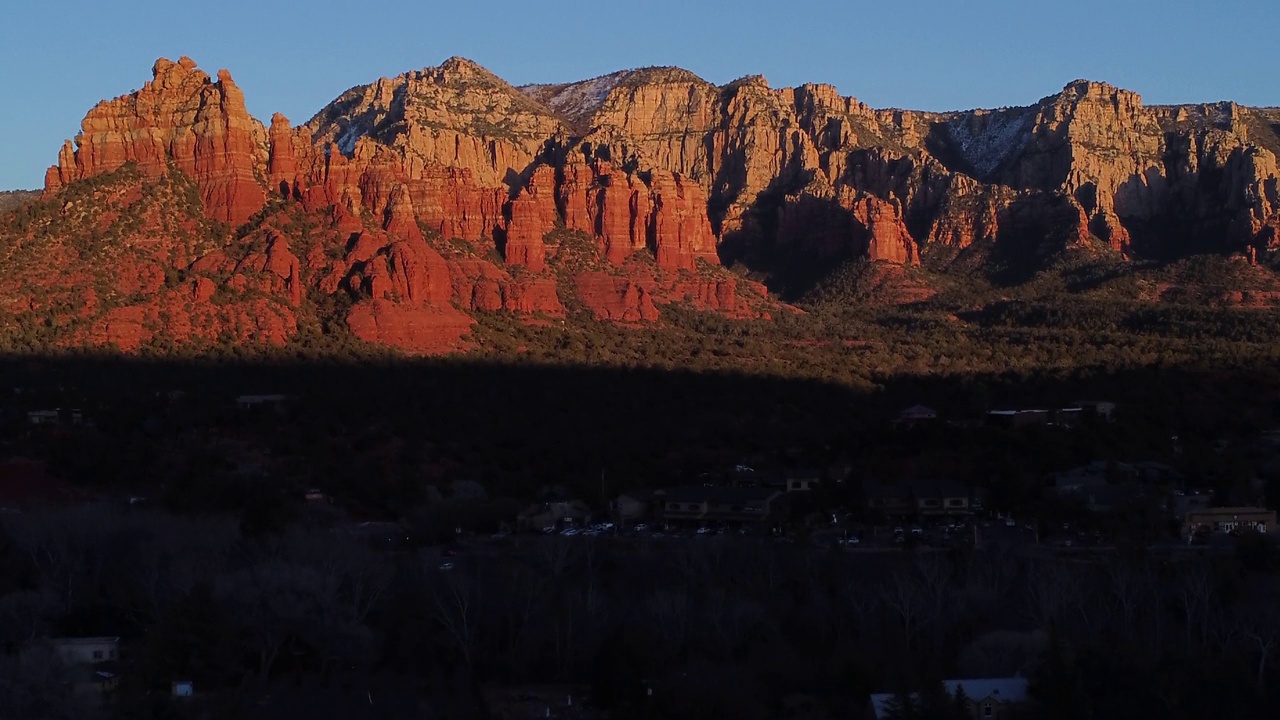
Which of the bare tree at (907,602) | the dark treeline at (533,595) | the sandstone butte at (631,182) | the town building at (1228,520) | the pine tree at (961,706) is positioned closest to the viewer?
the pine tree at (961,706)

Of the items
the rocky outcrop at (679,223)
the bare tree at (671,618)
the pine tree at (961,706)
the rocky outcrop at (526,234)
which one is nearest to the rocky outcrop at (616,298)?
the rocky outcrop at (526,234)

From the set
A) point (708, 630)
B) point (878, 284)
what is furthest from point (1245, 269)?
point (708, 630)

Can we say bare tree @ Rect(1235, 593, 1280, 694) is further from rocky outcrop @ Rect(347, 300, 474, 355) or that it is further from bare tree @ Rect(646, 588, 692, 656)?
rocky outcrop @ Rect(347, 300, 474, 355)

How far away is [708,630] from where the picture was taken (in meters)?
50.2

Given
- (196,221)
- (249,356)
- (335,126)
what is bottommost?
(249,356)

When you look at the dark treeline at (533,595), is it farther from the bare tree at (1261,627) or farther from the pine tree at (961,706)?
the pine tree at (961,706)

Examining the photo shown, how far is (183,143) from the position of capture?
4350 inches

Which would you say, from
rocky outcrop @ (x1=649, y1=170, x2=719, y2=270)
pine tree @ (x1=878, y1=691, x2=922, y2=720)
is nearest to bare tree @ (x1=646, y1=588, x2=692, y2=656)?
pine tree @ (x1=878, y1=691, x2=922, y2=720)

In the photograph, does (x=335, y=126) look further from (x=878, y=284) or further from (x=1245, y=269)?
(x=1245, y=269)

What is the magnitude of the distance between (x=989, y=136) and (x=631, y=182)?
57520 millimetres

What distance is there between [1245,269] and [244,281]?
79.9m

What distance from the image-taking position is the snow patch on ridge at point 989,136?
184750mm

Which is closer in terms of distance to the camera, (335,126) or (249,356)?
(249,356)

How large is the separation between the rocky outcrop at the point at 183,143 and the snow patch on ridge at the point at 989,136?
305 feet
